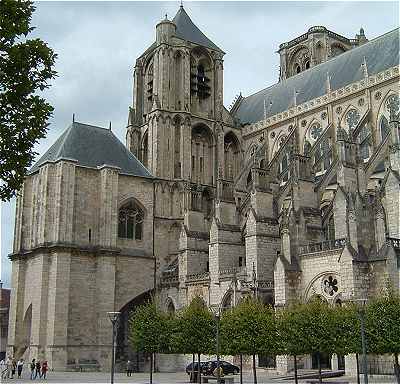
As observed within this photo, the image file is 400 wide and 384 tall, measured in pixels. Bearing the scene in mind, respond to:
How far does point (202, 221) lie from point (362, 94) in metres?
13.8

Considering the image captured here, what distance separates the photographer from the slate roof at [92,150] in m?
41.9

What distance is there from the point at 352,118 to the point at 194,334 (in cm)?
2072

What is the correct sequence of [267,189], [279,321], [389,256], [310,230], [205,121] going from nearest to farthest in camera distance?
[279,321] → [389,256] → [310,230] → [267,189] → [205,121]

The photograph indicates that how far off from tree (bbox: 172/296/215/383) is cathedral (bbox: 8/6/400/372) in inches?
167

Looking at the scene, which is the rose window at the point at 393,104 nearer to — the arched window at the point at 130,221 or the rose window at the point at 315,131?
the rose window at the point at 315,131

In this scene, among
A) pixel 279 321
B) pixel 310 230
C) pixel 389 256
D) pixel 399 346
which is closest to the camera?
pixel 399 346

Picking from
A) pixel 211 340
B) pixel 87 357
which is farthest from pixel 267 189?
pixel 87 357

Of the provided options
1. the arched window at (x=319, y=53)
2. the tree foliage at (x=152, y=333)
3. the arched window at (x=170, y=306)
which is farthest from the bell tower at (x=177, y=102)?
the tree foliage at (x=152, y=333)

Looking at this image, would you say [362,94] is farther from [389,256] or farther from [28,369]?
[28,369]

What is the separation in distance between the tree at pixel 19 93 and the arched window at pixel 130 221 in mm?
29665

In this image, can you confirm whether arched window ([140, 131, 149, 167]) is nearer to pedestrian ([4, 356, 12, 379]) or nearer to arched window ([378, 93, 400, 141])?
pedestrian ([4, 356, 12, 379])

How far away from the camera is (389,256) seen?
1112 inches

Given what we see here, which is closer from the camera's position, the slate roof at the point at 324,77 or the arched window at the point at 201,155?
the slate roof at the point at 324,77

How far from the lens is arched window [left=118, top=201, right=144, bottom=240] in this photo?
138 ft
